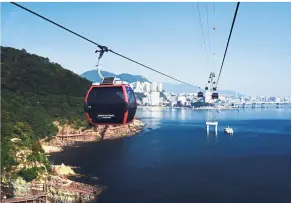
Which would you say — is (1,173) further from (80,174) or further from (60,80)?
(60,80)

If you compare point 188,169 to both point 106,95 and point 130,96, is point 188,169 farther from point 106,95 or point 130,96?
point 106,95

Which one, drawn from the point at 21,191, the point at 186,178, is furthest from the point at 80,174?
the point at 186,178

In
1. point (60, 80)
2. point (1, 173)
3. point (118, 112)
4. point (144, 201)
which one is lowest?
point (144, 201)

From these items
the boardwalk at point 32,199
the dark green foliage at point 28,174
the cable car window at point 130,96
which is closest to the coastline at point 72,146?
the boardwalk at point 32,199

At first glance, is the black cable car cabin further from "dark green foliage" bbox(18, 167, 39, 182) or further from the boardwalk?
"dark green foliage" bbox(18, 167, 39, 182)

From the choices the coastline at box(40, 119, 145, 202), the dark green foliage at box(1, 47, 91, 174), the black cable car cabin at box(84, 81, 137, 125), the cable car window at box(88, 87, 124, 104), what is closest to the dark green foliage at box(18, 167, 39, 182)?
the coastline at box(40, 119, 145, 202)

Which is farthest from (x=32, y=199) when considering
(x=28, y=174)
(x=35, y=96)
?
(x=35, y=96)

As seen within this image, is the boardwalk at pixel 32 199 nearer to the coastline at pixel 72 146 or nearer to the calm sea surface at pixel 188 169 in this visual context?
the coastline at pixel 72 146
